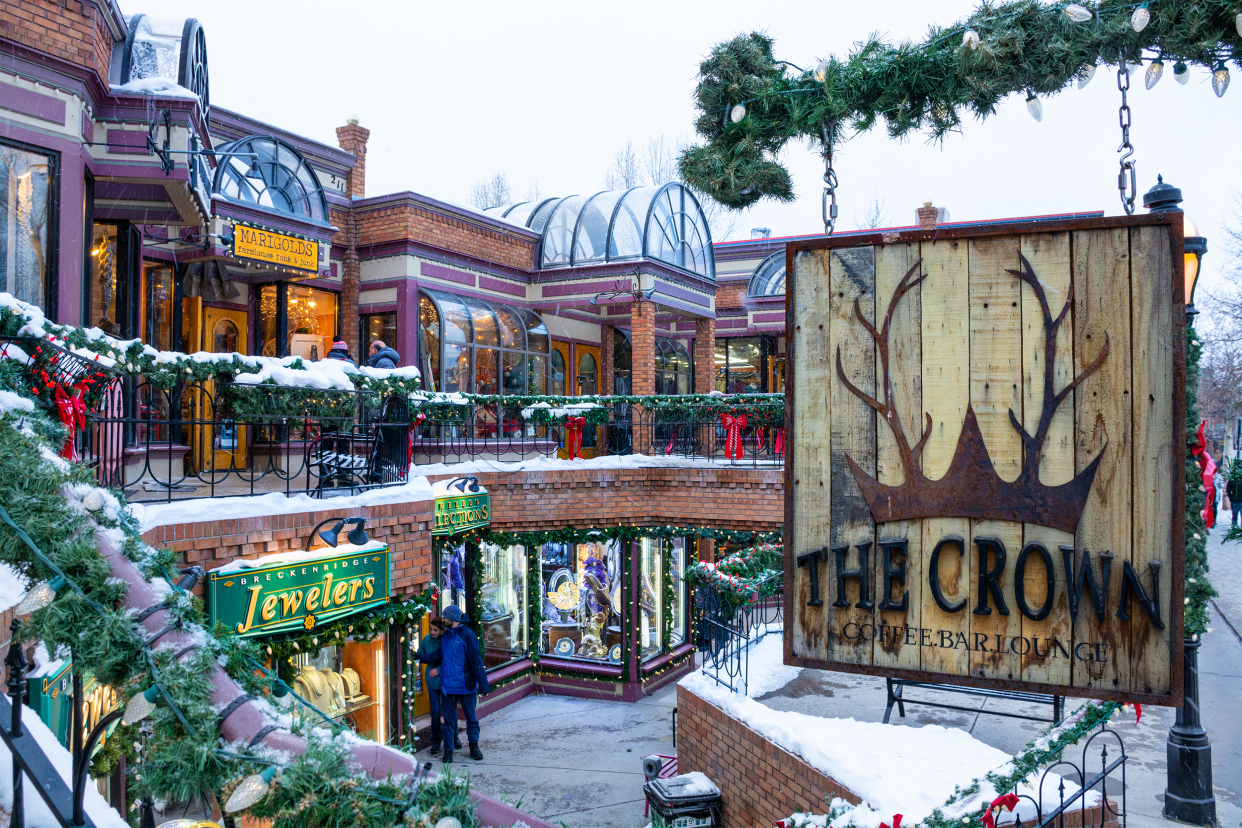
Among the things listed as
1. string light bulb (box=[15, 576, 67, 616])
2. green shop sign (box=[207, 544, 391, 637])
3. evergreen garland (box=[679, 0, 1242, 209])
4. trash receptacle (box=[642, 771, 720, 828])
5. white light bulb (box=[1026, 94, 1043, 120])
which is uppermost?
evergreen garland (box=[679, 0, 1242, 209])

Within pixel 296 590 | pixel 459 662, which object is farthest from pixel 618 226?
pixel 296 590

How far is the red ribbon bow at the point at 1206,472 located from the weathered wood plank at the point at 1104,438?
183 centimetres

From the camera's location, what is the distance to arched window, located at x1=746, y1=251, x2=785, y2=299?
22.2m

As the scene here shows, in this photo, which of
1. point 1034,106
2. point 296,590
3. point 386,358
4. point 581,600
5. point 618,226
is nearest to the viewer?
point 1034,106

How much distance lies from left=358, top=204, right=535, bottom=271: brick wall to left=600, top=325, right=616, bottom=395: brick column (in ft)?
13.9

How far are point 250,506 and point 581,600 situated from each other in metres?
8.39

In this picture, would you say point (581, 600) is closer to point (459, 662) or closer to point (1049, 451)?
point (459, 662)

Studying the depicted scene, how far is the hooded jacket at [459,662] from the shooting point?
964cm

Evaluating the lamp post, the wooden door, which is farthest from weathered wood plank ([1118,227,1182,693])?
the wooden door

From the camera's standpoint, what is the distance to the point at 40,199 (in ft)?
23.6

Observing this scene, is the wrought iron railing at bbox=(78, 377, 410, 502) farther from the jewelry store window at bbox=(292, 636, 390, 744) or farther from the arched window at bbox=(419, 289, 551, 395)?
the arched window at bbox=(419, 289, 551, 395)

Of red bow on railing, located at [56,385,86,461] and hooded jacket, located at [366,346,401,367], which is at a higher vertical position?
hooded jacket, located at [366,346,401,367]

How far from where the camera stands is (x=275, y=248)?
12.3 metres

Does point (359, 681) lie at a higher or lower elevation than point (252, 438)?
lower
